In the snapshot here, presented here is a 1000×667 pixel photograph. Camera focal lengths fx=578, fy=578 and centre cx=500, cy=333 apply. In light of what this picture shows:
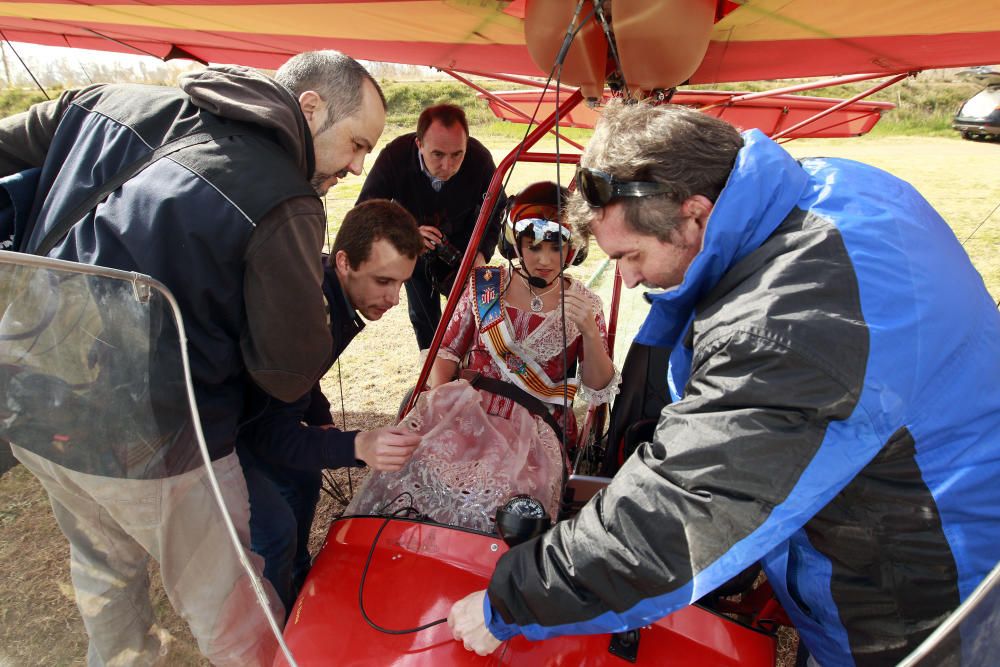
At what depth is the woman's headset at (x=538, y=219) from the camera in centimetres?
226

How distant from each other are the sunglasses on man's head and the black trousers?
2666 millimetres

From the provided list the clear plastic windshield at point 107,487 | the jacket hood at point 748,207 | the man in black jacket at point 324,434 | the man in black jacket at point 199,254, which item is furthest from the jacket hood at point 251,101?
the jacket hood at point 748,207

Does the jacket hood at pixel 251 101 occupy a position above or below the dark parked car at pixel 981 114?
below

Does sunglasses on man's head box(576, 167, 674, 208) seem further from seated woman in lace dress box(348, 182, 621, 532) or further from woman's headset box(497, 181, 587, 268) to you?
woman's headset box(497, 181, 587, 268)

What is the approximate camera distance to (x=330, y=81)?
1454 millimetres

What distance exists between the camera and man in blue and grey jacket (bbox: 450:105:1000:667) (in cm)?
85

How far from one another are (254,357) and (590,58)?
144cm

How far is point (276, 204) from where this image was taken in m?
1.20

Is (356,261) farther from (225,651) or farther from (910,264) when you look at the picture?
(910,264)

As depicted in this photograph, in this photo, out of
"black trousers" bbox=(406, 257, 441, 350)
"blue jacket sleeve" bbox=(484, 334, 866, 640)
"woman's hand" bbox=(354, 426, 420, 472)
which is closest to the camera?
"blue jacket sleeve" bbox=(484, 334, 866, 640)

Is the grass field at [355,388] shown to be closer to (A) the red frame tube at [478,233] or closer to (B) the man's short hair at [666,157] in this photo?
(A) the red frame tube at [478,233]

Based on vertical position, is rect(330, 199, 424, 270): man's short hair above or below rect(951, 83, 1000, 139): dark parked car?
below

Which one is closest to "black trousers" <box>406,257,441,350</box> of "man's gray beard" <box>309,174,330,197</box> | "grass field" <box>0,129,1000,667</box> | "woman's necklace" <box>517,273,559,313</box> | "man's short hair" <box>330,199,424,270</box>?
"grass field" <box>0,129,1000,667</box>

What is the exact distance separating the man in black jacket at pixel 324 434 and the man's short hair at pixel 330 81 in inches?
23.3
